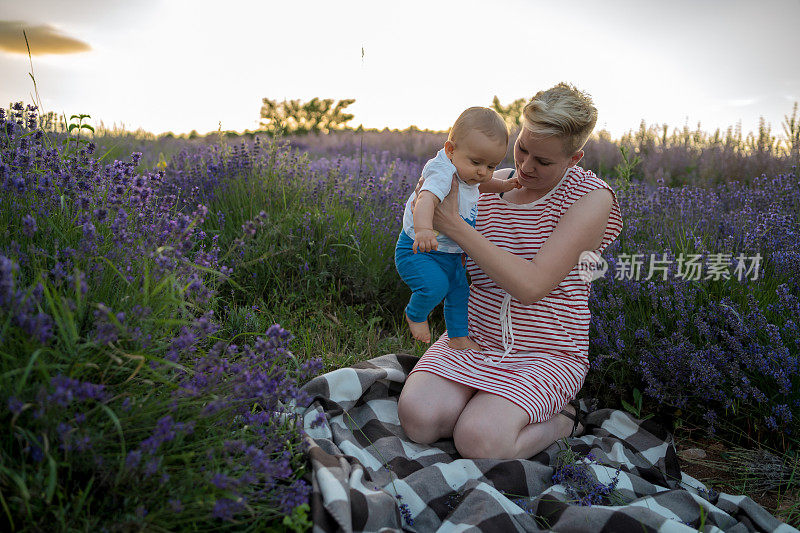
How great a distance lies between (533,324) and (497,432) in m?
0.56

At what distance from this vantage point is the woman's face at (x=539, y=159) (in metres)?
2.29

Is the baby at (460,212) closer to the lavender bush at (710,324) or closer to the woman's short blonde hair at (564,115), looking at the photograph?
the woman's short blonde hair at (564,115)

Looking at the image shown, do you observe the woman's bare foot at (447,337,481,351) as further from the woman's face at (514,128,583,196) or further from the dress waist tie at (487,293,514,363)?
the woman's face at (514,128,583,196)

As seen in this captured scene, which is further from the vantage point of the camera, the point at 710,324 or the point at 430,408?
the point at 710,324

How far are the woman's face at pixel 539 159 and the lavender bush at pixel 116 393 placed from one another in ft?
4.11

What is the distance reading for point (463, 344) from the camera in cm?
Result: 264

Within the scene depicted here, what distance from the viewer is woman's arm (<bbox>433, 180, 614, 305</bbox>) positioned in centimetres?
229

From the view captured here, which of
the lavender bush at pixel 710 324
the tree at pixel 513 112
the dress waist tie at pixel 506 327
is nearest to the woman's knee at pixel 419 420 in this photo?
the dress waist tie at pixel 506 327

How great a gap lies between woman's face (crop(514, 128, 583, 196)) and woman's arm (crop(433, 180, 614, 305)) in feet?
0.56

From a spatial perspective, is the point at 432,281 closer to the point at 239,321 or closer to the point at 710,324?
the point at 239,321

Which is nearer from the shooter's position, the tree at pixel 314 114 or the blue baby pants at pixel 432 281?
the blue baby pants at pixel 432 281

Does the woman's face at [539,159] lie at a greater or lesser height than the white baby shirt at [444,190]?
greater

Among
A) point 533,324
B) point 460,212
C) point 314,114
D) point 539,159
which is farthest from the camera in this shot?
point 314,114

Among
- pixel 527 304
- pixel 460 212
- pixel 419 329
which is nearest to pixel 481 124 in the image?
→ pixel 460 212
